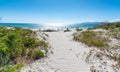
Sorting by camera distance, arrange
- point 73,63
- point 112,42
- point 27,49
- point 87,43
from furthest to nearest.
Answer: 1. point 112,42
2. point 87,43
3. point 27,49
4. point 73,63

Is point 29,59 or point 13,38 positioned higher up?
point 13,38

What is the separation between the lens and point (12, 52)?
15.5 meters

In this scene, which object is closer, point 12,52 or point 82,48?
point 12,52

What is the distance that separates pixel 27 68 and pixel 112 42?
Answer: 1200 centimetres

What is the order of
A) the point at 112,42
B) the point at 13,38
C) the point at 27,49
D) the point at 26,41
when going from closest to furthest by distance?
the point at 13,38 < the point at 27,49 < the point at 26,41 < the point at 112,42

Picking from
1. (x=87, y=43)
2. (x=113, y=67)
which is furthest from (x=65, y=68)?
(x=87, y=43)

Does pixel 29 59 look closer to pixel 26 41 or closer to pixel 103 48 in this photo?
pixel 26 41

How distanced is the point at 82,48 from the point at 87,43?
5.58 ft

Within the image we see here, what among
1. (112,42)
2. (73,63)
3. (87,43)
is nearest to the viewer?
(73,63)

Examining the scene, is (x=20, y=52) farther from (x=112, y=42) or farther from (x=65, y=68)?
(x=112, y=42)

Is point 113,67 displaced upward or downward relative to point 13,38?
downward

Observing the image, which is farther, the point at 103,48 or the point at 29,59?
the point at 103,48

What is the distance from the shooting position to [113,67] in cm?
1523

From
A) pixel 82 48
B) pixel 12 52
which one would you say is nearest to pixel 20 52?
pixel 12 52
